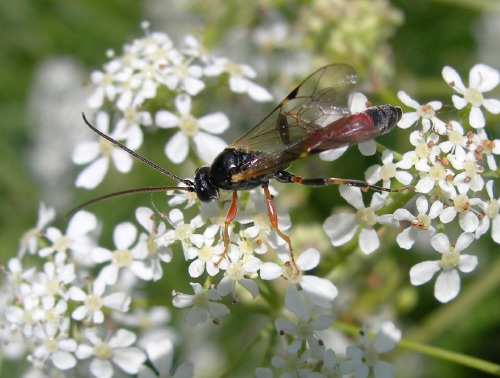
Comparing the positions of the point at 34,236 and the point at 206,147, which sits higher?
the point at 206,147

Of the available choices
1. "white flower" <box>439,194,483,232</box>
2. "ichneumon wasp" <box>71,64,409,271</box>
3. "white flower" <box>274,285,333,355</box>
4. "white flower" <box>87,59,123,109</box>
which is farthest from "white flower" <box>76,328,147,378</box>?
"white flower" <box>439,194,483,232</box>

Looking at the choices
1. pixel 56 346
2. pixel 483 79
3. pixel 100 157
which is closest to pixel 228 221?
pixel 56 346

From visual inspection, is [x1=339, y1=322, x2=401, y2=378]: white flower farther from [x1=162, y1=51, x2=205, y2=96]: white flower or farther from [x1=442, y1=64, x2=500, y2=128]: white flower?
[x1=162, y1=51, x2=205, y2=96]: white flower

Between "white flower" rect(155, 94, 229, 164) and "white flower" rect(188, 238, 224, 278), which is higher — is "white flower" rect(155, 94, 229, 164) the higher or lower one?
the higher one

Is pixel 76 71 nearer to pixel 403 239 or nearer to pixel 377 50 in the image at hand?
pixel 377 50

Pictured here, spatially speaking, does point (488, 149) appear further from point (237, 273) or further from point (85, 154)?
point (85, 154)

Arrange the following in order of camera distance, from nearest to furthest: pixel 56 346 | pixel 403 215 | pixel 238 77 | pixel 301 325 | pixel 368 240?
pixel 403 215
pixel 301 325
pixel 368 240
pixel 56 346
pixel 238 77

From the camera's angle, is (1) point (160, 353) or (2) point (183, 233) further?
(1) point (160, 353)

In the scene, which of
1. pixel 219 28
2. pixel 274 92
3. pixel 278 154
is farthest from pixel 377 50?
pixel 278 154
